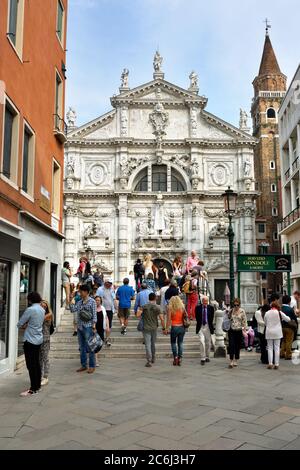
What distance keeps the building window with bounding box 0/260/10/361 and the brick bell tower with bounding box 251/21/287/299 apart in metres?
40.1

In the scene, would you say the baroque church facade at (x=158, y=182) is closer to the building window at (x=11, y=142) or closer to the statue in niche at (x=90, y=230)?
the statue in niche at (x=90, y=230)

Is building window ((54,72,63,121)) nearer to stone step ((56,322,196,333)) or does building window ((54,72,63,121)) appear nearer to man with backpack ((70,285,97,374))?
stone step ((56,322,196,333))

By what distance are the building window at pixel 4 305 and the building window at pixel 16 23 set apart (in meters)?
5.42

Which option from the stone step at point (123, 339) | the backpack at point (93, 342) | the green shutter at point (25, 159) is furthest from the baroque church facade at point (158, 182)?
the backpack at point (93, 342)

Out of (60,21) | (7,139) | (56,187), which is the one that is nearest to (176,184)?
(60,21)

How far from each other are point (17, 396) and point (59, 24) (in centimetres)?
1340

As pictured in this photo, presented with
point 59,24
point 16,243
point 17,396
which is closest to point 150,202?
point 59,24

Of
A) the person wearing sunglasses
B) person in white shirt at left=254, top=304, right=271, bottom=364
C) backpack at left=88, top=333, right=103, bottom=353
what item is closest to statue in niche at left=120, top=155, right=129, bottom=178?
person in white shirt at left=254, top=304, right=271, bottom=364

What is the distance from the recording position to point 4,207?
971 cm

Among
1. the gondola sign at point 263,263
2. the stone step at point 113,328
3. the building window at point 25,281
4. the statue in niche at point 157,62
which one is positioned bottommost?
the stone step at point 113,328

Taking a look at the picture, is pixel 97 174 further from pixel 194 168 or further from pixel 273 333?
pixel 273 333

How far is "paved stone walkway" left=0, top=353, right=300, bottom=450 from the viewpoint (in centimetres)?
540

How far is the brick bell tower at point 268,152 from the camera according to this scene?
51.1m

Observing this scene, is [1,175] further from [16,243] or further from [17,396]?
[17,396]
